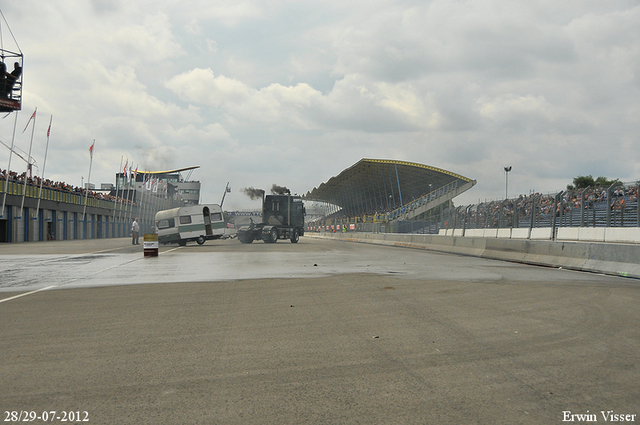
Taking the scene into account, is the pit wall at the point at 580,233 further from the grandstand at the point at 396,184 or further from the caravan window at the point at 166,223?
the grandstand at the point at 396,184

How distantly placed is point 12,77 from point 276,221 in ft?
76.1

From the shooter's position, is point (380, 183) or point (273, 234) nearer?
point (273, 234)

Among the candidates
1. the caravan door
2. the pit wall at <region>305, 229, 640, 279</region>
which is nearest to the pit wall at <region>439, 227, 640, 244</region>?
the pit wall at <region>305, 229, 640, 279</region>

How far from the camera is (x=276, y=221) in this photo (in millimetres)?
39938

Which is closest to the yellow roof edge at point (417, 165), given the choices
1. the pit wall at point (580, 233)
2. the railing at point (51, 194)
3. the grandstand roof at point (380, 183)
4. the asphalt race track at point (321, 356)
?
the grandstand roof at point (380, 183)

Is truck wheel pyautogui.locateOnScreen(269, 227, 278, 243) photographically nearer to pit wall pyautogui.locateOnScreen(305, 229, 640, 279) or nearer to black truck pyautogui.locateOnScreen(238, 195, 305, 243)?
black truck pyautogui.locateOnScreen(238, 195, 305, 243)

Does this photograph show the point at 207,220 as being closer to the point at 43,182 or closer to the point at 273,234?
the point at 273,234

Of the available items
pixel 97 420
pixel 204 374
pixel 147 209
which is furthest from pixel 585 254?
pixel 147 209

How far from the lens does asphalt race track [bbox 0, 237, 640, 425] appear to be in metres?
3.74

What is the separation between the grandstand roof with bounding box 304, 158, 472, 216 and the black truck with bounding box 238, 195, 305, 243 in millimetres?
36318

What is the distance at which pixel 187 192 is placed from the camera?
168 m

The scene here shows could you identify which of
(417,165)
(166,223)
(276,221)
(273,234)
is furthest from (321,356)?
(417,165)

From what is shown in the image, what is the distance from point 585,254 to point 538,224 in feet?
34.8

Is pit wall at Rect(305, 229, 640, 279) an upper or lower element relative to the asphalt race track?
upper
